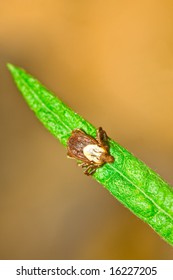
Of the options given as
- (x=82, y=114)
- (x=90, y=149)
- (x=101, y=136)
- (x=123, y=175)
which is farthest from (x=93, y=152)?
(x=82, y=114)

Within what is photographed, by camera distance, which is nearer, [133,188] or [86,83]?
[133,188]

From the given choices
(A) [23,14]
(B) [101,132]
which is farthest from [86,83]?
(B) [101,132]

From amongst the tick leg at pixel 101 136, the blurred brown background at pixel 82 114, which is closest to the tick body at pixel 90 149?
the tick leg at pixel 101 136

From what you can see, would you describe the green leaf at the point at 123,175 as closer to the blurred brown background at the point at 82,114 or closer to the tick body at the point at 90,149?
the tick body at the point at 90,149

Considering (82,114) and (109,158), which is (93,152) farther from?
(82,114)
